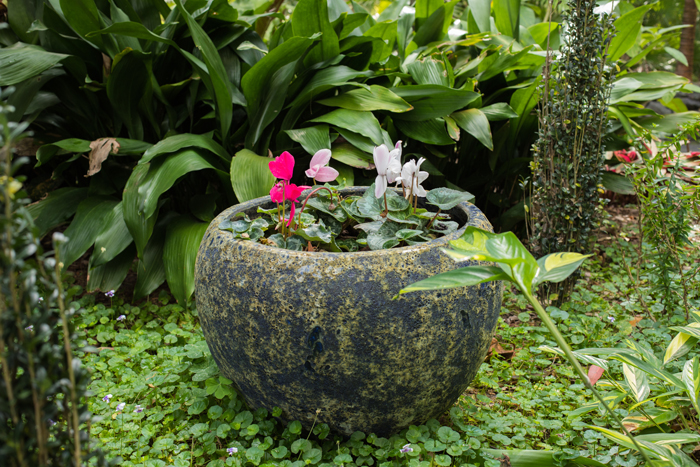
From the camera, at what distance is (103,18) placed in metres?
2.53

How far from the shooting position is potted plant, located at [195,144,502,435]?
4.29 ft

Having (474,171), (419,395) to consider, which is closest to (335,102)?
(474,171)

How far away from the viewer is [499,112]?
287 cm

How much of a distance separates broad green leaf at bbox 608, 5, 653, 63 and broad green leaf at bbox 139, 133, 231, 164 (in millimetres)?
2390

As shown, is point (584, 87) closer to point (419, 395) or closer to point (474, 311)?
point (474, 311)

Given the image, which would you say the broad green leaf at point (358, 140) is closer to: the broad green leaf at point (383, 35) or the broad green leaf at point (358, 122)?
the broad green leaf at point (358, 122)

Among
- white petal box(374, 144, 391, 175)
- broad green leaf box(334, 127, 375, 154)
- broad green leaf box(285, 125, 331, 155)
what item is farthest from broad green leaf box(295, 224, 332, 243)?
broad green leaf box(334, 127, 375, 154)

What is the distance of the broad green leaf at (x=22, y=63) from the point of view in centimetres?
227

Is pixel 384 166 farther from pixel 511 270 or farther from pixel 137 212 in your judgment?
pixel 137 212

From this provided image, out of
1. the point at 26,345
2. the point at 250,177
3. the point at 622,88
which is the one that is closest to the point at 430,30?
the point at 622,88

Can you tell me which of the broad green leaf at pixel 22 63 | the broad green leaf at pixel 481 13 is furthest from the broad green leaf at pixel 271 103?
the broad green leaf at pixel 481 13

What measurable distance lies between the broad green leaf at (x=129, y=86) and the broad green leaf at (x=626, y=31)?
2699mm

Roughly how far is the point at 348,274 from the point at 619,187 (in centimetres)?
259

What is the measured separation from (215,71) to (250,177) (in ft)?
1.67
